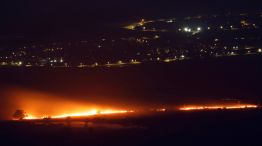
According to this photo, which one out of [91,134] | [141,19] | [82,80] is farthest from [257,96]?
[141,19]

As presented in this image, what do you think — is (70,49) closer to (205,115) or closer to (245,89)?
(245,89)

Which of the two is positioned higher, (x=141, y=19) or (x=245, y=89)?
(x=141, y=19)

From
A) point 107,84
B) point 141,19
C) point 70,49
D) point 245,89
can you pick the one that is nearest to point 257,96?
point 245,89

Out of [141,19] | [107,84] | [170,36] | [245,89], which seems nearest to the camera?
[245,89]

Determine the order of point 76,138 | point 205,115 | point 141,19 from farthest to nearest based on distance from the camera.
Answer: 1. point 141,19
2. point 205,115
3. point 76,138

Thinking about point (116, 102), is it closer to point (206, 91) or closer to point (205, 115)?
point (206, 91)

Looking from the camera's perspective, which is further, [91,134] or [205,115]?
[205,115]
